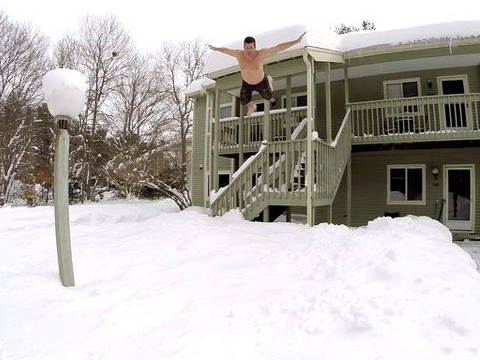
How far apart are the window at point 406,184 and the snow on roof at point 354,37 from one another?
13.0 ft

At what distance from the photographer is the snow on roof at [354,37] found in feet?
25.5

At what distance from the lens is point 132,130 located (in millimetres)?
28188

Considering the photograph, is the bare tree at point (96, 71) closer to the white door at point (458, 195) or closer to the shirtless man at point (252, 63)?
the shirtless man at point (252, 63)

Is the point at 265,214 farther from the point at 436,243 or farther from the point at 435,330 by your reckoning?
the point at 435,330

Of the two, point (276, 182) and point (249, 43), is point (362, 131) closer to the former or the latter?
point (276, 182)

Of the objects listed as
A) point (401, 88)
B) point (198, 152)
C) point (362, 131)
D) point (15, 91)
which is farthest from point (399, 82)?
point (15, 91)

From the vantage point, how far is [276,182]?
8.15 meters

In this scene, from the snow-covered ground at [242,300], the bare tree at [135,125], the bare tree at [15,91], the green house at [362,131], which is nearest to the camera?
the snow-covered ground at [242,300]

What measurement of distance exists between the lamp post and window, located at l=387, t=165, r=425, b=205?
33.2 feet

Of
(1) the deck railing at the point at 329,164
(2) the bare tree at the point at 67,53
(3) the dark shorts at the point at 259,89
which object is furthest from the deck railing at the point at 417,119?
(2) the bare tree at the point at 67,53

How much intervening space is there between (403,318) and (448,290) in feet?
2.21

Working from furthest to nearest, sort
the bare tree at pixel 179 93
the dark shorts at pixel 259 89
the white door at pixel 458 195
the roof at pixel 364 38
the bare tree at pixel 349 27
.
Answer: the bare tree at pixel 179 93
the bare tree at pixel 349 27
the white door at pixel 458 195
the roof at pixel 364 38
the dark shorts at pixel 259 89

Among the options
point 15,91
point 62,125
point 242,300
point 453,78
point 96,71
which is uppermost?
point 96,71

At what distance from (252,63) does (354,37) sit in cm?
451
